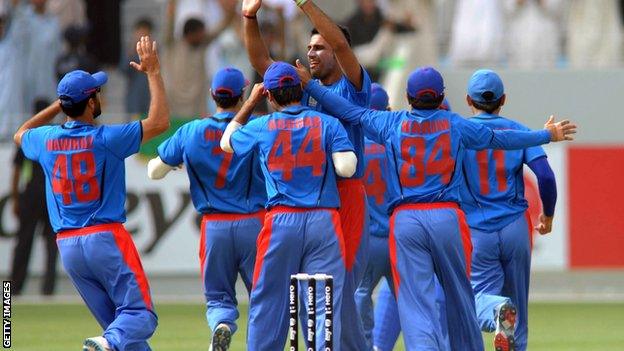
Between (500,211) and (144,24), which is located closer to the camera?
Answer: (500,211)

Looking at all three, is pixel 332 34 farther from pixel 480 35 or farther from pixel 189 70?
pixel 480 35

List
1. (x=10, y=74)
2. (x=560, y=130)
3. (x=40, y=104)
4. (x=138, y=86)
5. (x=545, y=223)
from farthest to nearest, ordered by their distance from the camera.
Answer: (x=138, y=86) < (x=10, y=74) < (x=40, y=104) < (x=545, y=223) < (x=560, y=130)

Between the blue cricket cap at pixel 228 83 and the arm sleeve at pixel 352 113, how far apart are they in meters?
1.55

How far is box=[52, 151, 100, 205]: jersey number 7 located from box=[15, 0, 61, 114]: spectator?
11065 millimetres

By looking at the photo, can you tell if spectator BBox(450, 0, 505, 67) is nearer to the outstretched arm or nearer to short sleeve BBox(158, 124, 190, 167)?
the outstretched arm

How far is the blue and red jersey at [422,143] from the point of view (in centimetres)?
1128

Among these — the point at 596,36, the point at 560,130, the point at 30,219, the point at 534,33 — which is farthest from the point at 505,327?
the point at 596,36

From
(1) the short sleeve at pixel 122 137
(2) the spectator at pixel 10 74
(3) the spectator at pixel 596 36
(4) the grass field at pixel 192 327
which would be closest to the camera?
(1) the short sleeve at pixel 122 137

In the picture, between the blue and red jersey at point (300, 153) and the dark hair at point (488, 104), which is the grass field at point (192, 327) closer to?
the dark hair at point (488, 104)

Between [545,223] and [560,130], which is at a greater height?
[560,130]

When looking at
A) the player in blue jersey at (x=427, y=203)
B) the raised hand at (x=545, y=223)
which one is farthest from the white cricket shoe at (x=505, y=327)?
the raised hand at (x=545, y=223)

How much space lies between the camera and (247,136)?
10984 millimetres

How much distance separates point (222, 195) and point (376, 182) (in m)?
1.57

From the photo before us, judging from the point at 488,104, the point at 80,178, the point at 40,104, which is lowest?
the point at 80,178
